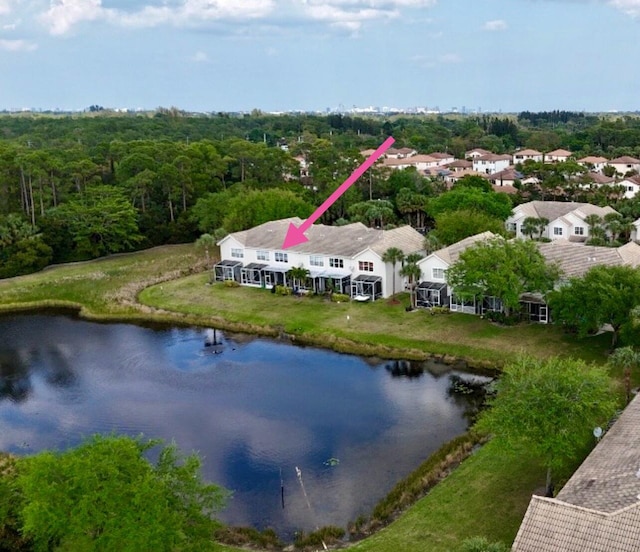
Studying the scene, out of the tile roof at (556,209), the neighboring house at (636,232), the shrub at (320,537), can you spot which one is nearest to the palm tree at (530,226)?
the tile roof at (556,209)

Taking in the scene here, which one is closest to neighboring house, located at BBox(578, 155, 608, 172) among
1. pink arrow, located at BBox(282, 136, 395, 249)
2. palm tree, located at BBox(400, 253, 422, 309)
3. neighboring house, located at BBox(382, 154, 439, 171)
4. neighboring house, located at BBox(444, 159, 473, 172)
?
neighboring house, located at BBox(444, 159, 473, 172)

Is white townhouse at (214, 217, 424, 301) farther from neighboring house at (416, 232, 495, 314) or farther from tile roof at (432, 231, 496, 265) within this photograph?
tile roof at (432, 231, 496, 265)

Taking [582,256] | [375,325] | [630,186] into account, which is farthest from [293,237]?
[630,186]

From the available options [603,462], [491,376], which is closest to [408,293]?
[491,376]

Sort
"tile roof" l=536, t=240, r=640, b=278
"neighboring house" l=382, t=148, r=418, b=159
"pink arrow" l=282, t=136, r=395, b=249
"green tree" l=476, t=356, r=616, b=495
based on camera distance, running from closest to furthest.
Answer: "green tree" l=476, t=356, r=616, b=495, "tile roof" l=536, t=240, r=640, b=278, "pink arrow" l=282, t=136, r=395, b=249, "neighboring house" l=382, t=148, r=418, b=159

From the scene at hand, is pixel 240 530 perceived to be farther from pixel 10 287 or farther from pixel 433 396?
pixel 10 287

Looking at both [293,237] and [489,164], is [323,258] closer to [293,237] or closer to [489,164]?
[293,237]

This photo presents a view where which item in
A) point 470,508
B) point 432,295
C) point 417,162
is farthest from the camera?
point 417,162
